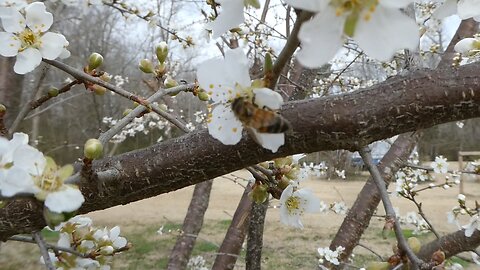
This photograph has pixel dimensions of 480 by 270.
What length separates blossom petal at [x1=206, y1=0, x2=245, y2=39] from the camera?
1.82ft

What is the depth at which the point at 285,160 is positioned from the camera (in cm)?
95

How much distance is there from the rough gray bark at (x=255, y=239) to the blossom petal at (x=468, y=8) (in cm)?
136

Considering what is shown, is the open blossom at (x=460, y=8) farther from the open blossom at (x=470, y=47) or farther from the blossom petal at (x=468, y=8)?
the open blossom at (x=470, y=47)

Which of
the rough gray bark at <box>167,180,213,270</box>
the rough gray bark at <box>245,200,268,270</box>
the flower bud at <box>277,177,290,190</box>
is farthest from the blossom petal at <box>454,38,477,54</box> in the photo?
the rough gray bark at <box>167,180,213,270</box>

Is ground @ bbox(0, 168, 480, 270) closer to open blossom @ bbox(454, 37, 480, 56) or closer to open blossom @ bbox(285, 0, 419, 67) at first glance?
open blossom @ bbox(454, 37, 480, 56)

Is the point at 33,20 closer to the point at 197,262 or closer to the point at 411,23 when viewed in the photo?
the point at 411,23

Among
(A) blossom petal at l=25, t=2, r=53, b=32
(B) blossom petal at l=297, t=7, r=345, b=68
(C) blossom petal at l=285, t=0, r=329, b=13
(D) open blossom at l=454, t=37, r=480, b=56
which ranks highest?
(A) blossom petal at l=25, t=2, r=53, b=32

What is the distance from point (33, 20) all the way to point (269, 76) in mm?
679

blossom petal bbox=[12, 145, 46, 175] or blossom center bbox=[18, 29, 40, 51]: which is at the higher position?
blossom center bbox=[18, 29, 40, 51]

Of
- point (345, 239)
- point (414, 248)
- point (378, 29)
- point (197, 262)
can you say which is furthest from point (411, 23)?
point (197, 262)

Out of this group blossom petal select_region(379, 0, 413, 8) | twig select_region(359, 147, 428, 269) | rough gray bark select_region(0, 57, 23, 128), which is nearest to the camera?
blossom petal select_region(379, 0, 413, 8)

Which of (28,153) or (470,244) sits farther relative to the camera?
(470,244)

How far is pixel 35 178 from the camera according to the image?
62cm

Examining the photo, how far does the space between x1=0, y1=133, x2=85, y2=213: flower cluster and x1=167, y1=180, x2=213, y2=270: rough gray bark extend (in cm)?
234
